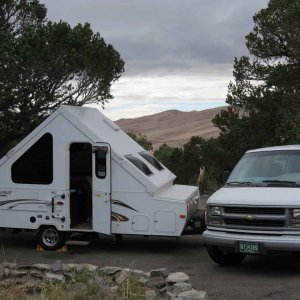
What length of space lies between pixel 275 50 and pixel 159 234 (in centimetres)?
1388

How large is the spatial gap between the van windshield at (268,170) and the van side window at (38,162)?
337cm

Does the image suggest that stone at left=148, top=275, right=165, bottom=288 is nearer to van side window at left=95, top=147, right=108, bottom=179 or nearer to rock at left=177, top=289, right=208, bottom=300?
rock at left=177, top=289, right=208, bottom=300

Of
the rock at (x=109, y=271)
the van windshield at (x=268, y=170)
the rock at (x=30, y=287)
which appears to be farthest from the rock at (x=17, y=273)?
the van windshield at (x=268, y=170)

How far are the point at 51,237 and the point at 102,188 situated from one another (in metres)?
1.42

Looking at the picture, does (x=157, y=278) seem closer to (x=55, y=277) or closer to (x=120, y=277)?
(x=120, y=277)

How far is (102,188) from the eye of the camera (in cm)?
1017

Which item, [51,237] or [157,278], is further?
[51,237]

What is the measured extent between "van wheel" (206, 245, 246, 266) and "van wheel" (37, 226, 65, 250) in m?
3.03

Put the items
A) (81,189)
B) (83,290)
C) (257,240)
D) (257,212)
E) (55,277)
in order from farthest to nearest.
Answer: (81,189), (257,212), (257,240), (55,277), (83,290)

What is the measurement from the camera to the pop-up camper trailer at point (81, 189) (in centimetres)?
998

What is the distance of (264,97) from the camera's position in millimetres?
22172

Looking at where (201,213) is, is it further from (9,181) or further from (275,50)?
(275,50)

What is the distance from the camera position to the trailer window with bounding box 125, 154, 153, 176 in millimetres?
10420

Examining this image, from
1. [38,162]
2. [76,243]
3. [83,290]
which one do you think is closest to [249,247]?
[83,290]
